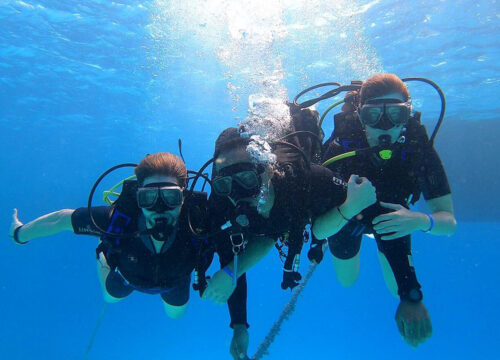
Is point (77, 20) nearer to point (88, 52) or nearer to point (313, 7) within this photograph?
point (88, 52)

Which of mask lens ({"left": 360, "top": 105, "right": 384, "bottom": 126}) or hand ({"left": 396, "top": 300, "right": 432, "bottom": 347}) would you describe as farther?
mask lens ({"left": 360, "top": 105, "right": 384, "bottom": 126})

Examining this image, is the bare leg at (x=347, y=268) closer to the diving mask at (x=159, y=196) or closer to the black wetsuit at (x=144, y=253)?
the black wetsuit at (x=144, y=253)

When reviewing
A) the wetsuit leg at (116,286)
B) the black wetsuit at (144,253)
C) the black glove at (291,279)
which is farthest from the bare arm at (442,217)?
the wetsuit leg at (116,286)

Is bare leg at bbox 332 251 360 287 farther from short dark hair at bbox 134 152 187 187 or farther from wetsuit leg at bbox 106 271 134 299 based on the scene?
wetsuit leg at bbox 106 271 134 299

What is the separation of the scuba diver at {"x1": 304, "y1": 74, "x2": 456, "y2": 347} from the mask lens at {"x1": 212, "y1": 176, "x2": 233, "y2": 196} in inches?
46.1

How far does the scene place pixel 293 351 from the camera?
42188mm

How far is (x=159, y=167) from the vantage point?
426 centimetres

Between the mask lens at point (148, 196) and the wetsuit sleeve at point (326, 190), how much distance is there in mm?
1939

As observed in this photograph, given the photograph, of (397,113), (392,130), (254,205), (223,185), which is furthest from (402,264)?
(223,185)

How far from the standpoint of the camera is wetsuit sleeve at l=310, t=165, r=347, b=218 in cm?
394

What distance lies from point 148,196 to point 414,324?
3328 millimetres

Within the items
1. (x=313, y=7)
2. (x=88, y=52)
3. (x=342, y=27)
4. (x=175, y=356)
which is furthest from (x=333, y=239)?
(x=175, y=356)

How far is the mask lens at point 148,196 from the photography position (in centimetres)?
408

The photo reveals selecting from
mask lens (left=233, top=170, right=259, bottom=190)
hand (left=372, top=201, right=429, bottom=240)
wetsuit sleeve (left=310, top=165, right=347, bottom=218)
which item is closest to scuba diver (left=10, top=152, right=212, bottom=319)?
mask lens (left=233, top=170, right=259, bottom=190)
